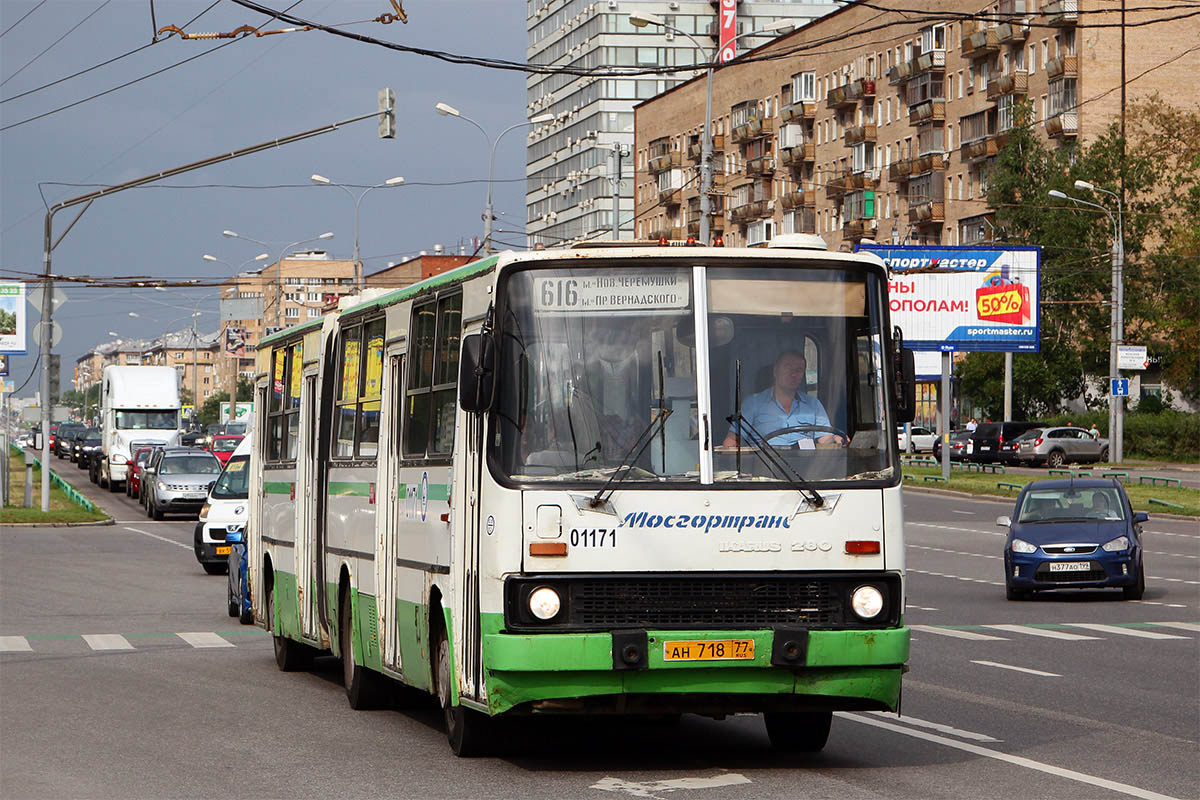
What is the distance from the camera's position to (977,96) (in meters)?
91.6

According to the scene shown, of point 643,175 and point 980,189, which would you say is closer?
point 980,189

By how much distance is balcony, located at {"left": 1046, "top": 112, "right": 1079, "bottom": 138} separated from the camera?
8475 cm

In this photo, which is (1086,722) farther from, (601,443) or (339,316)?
(339,316)

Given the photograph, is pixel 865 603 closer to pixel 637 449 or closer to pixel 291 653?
pixel 637 449

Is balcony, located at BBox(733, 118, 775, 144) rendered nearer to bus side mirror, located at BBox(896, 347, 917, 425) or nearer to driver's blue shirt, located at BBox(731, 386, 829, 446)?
bus side mirror, located at BBox(896, 347, 917, 425)

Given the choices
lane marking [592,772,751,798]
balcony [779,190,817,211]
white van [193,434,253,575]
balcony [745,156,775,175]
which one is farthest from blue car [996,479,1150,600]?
balcony [745,156,775,175]

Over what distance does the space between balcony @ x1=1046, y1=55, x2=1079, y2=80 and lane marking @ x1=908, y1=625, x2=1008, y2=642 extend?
65.0m

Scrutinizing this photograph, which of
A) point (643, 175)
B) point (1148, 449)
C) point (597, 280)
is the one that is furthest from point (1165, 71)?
point (597, 280)

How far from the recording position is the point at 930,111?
9431 cm

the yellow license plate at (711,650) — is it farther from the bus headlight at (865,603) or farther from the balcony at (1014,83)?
the balcony at (1014,83)

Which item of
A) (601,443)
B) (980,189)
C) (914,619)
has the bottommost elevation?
(914,619)

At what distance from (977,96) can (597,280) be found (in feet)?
275

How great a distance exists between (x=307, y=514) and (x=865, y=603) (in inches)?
250

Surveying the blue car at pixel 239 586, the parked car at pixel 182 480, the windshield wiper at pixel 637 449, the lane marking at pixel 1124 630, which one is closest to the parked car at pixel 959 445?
the parked car at pixel 182 480
